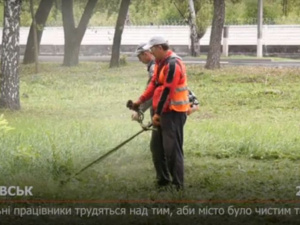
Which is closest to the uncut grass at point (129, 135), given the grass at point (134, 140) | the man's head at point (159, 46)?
the grass at point (134, 140)

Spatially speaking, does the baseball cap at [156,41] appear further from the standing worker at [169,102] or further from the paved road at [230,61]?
the paved road at [230,61]

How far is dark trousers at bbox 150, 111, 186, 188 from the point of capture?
6.61 m

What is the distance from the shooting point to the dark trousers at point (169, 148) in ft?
21.7

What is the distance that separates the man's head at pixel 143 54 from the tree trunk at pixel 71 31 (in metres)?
0.68

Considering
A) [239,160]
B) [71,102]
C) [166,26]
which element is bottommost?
[239,160]

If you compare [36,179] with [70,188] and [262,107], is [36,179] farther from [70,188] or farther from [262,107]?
[262,107]

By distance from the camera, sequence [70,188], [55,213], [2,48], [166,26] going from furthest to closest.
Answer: [2,48] → [166,26] → [70,188] → [55,213]

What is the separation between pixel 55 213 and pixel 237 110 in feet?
9.87

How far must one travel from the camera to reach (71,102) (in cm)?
773

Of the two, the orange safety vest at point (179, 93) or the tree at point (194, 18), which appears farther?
the tree at point (194, 18)

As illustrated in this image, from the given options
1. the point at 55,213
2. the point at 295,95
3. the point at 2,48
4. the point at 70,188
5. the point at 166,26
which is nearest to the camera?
the point at 55,213

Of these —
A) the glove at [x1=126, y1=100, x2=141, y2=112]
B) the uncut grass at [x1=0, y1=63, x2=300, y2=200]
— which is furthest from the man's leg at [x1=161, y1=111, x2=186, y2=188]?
the glove at [x1=126, y1=100, x2=141, y2=112]

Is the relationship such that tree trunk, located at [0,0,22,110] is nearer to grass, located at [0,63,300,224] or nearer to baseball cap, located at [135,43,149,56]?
grass, located at [0,63,300,224]

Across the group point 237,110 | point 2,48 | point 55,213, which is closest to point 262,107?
point 237,110
